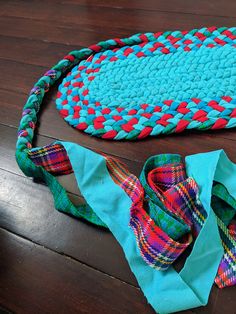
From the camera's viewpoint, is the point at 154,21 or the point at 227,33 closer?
the point at 227,33

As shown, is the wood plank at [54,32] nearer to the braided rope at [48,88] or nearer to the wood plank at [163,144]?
the braided rope at [48,88]

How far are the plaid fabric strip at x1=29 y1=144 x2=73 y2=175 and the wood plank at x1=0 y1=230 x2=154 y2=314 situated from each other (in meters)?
0.18

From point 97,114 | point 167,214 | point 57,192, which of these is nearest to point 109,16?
point 97,114

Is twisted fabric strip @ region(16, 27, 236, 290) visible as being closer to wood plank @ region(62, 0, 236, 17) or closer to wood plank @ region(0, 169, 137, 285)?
wood plank @ region(0, 169, 137, 285)

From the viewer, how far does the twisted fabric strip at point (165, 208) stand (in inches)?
24.6

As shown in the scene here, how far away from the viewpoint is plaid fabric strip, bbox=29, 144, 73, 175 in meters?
0.81

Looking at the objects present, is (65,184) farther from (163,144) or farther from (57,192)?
(163,144)

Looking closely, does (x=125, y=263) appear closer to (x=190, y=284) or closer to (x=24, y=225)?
(x=190, y=284)

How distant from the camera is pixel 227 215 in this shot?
2.22ft

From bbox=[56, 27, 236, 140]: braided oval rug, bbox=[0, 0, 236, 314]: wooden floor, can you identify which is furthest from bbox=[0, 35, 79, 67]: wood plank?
bbox=[56, 27, 236, 140]: braided oval rug

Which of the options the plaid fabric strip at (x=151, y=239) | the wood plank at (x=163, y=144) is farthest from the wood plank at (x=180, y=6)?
the plaid fabric strip at (x=151, y=239)

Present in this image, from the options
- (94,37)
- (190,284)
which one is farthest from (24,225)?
(94,37)

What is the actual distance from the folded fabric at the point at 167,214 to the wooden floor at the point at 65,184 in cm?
3

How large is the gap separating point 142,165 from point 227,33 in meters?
0.52
